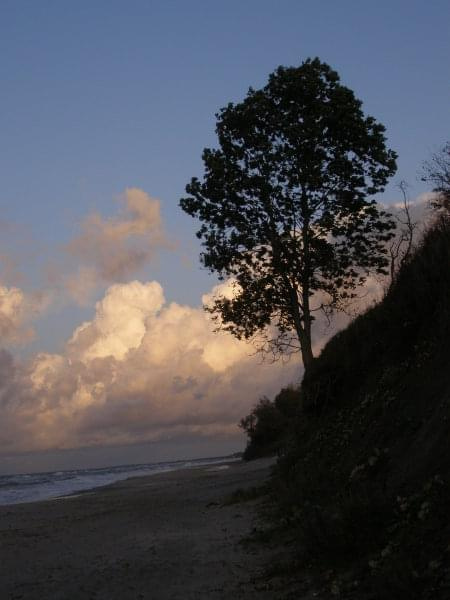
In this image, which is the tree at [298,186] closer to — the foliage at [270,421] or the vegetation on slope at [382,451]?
the vegetation on slope at [382,451]

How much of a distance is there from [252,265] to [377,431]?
12.1 m

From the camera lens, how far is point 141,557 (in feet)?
39.4

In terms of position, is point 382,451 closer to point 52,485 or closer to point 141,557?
point 141,557

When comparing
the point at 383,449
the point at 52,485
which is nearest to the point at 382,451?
the point at 383,449

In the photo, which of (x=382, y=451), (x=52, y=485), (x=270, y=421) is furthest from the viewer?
(x=52, y=485)

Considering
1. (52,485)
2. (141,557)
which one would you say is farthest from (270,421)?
(141,557)

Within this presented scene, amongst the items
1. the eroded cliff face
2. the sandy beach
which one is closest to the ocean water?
the sandy beach

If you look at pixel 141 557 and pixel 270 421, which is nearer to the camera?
pixel 141 557

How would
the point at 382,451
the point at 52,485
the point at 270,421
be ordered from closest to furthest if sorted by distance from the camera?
the point at 382,451 < the point at 270,421 < the point at 52,485

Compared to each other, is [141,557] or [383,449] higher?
[383,449]

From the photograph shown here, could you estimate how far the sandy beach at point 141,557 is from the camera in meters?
9.59

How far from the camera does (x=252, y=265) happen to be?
23.8m

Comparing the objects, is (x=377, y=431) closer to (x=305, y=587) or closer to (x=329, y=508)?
(x=329, y=508)

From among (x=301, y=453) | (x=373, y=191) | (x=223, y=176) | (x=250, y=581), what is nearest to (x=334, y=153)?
(x=373, y=191)
